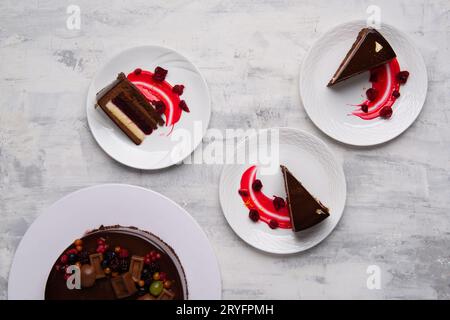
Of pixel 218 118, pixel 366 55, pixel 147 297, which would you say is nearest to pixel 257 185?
pixel 218 118

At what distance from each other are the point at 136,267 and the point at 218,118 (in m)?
1.06

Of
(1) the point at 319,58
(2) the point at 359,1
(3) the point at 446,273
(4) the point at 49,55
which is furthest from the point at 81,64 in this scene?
(3) the point at 446,273

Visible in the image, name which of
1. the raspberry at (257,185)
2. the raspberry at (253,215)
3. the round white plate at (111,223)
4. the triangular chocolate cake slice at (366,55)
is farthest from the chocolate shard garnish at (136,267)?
the triangular chocolate cake slice at (366,55)

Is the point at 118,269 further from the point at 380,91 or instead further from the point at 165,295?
the point at 380,91

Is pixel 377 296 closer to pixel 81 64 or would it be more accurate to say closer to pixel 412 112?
pixel 412 112

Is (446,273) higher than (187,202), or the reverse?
(187,202)

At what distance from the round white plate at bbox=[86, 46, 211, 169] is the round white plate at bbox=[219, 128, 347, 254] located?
321 millimetres

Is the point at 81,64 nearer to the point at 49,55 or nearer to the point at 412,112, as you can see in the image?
the point at 49,55

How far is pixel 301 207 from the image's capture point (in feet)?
10.7

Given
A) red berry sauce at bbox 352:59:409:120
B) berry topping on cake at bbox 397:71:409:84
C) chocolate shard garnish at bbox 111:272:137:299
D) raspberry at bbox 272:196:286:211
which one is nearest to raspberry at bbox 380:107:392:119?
red berry sauce at bbox 352:59:409:120

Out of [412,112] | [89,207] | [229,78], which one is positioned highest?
[229,78]

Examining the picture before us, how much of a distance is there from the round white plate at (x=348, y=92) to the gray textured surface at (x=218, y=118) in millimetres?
100

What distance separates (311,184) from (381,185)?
0.47 meters

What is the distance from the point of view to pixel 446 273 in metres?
3.45
